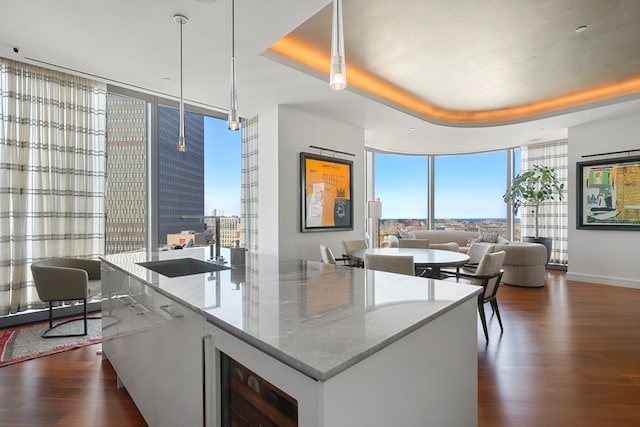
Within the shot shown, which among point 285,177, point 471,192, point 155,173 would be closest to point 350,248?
point 285,177

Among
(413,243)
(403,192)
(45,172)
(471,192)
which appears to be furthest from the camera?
(403,192)

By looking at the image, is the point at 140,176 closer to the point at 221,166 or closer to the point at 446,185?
the point at 221,166

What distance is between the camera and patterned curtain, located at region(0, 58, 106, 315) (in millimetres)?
A: 3287

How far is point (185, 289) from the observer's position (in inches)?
55.2

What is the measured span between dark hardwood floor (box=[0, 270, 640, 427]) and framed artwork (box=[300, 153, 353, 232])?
243 cm

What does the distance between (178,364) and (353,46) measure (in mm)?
3157

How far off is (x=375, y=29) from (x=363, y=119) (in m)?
2.05

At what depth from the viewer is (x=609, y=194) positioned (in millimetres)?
5207

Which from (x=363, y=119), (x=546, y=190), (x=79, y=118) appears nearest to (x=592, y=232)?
(x=546, y=190)

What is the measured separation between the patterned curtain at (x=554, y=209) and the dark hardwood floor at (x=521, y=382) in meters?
3.59

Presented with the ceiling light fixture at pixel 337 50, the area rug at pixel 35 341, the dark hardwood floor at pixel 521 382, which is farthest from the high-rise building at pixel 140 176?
the ceiling light fixture at pixel 337 50

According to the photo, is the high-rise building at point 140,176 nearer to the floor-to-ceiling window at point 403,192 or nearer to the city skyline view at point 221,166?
the city skyline view at point 221,166

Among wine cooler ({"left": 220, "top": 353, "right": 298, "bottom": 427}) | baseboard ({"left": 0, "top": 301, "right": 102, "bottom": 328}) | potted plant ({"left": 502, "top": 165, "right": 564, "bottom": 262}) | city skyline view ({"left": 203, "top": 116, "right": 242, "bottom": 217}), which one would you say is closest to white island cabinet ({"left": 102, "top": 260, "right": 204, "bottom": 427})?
wine cooler ({"left": 220, "top": 353, "right": 298, "bottom": 427})

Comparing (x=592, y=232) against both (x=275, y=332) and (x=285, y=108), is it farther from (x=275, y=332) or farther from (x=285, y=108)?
(x=275, y=332)
